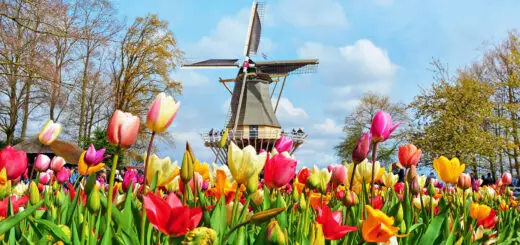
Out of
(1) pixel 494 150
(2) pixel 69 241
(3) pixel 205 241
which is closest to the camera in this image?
(3) pixel 205 241

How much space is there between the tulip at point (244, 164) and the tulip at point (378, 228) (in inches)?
15.3

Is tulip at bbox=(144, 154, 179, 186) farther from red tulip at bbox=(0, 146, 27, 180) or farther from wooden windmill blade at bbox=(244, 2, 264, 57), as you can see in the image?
wooden windmill blade at bbox=(244, 2, 264, 57)

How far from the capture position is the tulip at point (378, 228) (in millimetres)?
1267

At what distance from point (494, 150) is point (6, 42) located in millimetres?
21718

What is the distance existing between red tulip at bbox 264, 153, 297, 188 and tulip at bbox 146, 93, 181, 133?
38 centimetres

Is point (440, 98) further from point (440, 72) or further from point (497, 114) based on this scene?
point (497, 114)

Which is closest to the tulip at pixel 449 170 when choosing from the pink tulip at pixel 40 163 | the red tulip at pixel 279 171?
the red tulip at pixel 279 171

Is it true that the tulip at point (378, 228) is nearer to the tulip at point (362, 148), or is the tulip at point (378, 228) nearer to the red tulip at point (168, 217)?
the red tulip at point (168, 217)

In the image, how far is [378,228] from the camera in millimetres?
1280

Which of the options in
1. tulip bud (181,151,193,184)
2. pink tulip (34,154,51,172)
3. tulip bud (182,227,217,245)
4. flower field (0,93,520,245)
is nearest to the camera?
tulip bud (182,227,217,245)

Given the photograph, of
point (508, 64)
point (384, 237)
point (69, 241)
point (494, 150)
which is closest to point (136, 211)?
point (69, 241)

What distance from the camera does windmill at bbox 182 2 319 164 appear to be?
107 feet

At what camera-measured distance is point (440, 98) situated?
26703 mm

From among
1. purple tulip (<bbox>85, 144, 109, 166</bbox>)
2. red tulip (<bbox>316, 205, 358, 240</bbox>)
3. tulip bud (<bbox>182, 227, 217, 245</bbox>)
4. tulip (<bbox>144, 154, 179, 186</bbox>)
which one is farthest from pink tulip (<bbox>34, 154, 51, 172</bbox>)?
tulip bud (<bbox>182, 227, 217, 245</bbox>)
